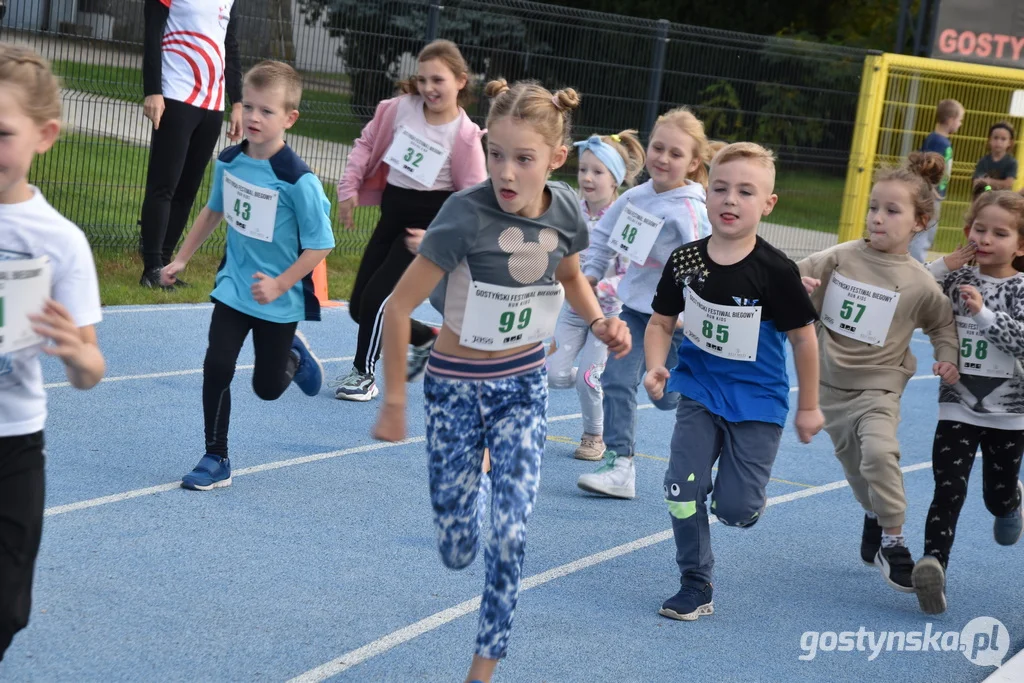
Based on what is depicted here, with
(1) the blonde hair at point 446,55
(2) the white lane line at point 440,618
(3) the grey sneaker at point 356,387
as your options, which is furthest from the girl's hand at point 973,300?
(3) the grey sneaker at point 356,387

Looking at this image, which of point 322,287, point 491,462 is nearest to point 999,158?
point 322,287

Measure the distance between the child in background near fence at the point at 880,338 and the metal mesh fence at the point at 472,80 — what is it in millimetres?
6487

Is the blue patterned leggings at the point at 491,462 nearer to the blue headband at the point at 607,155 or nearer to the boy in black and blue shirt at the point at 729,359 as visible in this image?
the boy in black and blue shirt at the point at 729,359

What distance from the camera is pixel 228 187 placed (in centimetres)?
571

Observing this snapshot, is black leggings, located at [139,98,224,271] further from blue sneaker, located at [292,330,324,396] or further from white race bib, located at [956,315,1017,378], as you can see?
white race bib, located at [956,315,1017,378]

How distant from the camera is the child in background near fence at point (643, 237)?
20.5ft

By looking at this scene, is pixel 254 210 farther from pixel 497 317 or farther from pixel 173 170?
pixel 173 170

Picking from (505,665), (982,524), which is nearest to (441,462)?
(505,665)

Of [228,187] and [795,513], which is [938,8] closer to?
[795,513]

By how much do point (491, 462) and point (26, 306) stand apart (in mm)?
1531

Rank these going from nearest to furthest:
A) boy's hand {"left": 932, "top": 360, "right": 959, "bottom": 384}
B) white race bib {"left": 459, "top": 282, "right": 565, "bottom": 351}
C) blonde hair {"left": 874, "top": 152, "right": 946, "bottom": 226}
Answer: white race bib {"left": 459, "top": 282, "right": 565, "bottom": 351} < boy's hand {"left": 932, "top": 360, "right": 959, "bottom": 384} < blonde hair {"left": 874, "top": 152, "right": 946, "bottom": 226}

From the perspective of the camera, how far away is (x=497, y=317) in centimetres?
400

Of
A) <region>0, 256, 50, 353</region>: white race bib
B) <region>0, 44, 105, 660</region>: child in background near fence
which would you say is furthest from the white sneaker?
<region>0, 256, 50, 353</region>: white race bib

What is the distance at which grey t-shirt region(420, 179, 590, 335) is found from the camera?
154 inches
